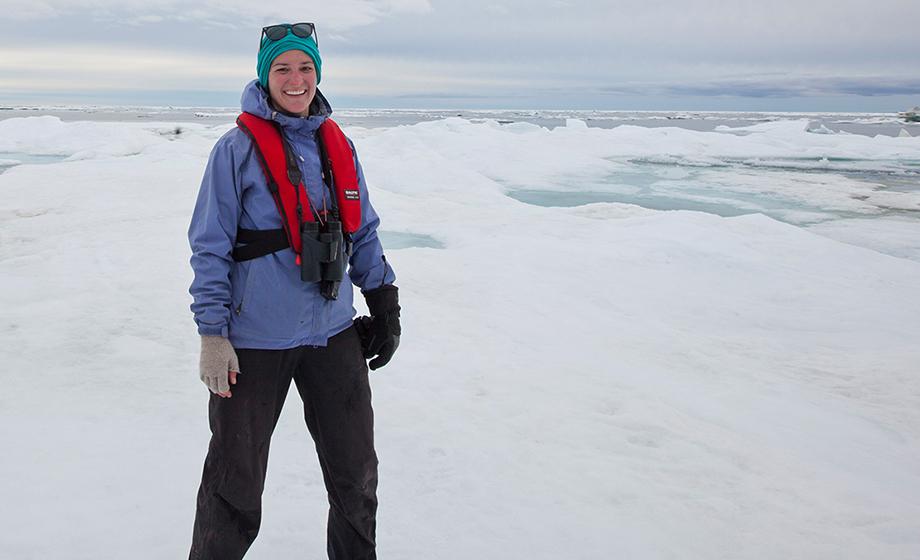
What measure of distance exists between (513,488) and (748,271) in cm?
519

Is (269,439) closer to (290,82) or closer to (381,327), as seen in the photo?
(381,327)

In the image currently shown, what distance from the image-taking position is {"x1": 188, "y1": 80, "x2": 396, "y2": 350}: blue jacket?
65.7 inches

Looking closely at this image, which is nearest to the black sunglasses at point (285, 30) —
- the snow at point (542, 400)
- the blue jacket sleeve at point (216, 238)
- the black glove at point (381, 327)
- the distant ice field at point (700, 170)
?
the blue jacket sleeve at point (216, 238)

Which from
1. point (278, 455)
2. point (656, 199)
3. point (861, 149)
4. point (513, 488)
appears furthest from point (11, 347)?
point (861, 149)

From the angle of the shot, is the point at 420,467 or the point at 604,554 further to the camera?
the point at 420,467

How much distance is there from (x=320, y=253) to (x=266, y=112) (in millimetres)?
409

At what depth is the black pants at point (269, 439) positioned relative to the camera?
176cm

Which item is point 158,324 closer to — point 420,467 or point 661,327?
point 420,467

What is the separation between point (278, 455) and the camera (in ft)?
9.23

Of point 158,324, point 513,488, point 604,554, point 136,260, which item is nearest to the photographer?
point 604,554

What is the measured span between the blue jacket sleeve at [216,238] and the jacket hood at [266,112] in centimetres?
13

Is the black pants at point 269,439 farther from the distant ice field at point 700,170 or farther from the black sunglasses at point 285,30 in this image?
the distant ice field at point 700,170

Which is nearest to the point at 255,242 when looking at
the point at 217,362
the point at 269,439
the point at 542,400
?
the point at 217,362

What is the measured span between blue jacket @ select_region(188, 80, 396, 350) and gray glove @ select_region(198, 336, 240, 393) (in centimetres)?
3
